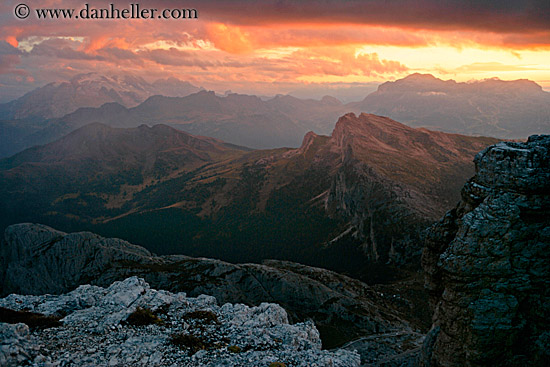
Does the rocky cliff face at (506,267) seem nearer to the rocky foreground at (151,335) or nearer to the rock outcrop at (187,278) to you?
the rocky foreground at (151,335)

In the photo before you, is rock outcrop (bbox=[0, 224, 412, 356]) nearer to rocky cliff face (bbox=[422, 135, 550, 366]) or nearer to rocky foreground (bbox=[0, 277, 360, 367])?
rocky foreground (bbox=[0, 277, 360, 367])

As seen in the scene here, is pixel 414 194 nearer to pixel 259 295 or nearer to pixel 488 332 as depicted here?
pixel 259 295

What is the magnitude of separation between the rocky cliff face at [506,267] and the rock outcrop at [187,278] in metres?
74.5

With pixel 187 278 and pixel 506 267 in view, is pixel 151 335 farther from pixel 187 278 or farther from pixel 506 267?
pixel 187 278

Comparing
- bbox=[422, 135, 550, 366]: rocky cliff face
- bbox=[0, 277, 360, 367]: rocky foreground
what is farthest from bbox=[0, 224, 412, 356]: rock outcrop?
bbox=[422, 135, 550, 366]: rocky cliff face

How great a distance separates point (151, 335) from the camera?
3191 centimetres

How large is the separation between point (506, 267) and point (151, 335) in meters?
33.5

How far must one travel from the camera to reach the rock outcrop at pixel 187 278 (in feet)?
346

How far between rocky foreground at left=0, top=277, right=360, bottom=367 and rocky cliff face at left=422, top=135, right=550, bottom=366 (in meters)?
13.5

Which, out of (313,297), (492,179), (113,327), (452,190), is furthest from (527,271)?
(452,190)

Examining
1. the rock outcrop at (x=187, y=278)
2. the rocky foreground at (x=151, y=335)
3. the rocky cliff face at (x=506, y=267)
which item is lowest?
the rock outcrop at (x=187, y=278)

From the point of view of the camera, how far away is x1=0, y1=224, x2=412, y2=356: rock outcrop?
106 m

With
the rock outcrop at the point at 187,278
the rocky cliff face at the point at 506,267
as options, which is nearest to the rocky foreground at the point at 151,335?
the rocky cliff face at the point at 506,267

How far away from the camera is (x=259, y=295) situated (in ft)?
377
